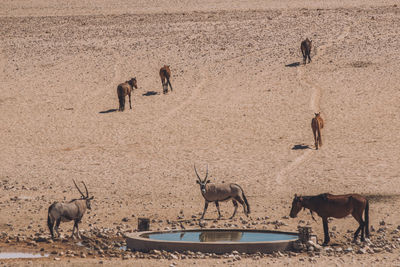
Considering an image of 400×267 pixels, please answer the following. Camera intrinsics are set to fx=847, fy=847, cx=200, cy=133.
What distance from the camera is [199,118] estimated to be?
33.6m

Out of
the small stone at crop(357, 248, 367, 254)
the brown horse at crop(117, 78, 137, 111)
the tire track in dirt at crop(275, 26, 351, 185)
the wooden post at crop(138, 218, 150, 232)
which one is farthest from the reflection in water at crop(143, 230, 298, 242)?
the brown horse at crop(117, 78, 137, 111)

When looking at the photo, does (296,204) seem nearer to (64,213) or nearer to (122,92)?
(64,213)

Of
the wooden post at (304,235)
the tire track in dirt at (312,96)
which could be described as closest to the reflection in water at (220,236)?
the wooden post at (304,235)

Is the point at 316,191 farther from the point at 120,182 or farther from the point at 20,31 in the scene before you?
the point at 20,31

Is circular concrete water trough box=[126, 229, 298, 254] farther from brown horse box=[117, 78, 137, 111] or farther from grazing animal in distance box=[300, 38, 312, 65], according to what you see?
grazing animal in distance box=[300, 38, 312, 65]

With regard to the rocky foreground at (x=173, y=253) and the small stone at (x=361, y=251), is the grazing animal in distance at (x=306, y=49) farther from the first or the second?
the small stone at (x=361, y=251)

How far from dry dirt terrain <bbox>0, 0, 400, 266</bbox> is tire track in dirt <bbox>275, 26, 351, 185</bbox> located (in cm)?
9

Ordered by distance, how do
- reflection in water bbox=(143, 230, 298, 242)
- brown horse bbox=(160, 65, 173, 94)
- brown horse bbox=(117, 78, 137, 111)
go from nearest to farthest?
reflection in water bbox=(143, 230, 298, 242)
brown horse bbox=(117, 78, 137, 111)
brown horse bbox=(160, 65, 173, 94)

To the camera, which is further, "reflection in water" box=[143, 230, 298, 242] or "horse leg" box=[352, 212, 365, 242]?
"reflection in water" box=[143, 230, 298, 242]

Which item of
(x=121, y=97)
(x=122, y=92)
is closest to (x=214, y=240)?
(x=122, y=92)

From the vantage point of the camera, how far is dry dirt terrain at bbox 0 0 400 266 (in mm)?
21000

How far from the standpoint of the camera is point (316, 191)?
76.2 feet

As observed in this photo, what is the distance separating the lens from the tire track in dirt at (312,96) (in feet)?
83.9

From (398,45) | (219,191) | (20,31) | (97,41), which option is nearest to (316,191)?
(219,191)
